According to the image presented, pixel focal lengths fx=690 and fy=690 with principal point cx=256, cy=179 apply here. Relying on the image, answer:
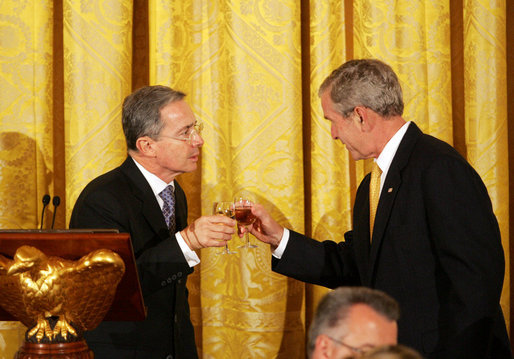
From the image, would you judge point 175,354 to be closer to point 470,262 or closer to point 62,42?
point 470,262

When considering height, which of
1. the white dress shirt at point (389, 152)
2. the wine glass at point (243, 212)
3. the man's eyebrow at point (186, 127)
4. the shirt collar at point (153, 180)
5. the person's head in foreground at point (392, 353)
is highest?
the man's eyebrow at point (186, 127)

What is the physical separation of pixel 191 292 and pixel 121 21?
4.29ft

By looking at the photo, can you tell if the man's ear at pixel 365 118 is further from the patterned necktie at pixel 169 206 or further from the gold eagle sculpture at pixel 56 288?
the gold eagle sculpture at pixel 56 288

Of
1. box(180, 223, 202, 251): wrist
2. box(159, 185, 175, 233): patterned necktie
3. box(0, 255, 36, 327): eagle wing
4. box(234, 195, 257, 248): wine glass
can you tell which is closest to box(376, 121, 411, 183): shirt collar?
box(234, 195, 257, 248): wine glass

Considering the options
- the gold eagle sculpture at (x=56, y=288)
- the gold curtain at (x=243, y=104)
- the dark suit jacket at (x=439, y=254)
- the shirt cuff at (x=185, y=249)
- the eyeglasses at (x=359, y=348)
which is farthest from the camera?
the gold curtain at (x=243, y=104)

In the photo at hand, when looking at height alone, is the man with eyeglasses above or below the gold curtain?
below

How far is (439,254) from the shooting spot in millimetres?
2184

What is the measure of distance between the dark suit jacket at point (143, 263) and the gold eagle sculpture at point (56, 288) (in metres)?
0.60

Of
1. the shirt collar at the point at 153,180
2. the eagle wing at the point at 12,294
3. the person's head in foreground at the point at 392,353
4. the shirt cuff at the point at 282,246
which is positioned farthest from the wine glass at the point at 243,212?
the person's head in foreground at the point at 392,353

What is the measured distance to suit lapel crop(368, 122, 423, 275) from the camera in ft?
7.63

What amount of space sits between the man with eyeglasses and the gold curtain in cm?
166

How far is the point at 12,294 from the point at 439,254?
1276 mm

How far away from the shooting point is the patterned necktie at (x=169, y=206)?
8.92 ft

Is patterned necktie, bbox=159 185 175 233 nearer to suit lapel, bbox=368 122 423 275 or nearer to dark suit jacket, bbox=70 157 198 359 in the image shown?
dark suit jacket, bbox=70 157 198 359
